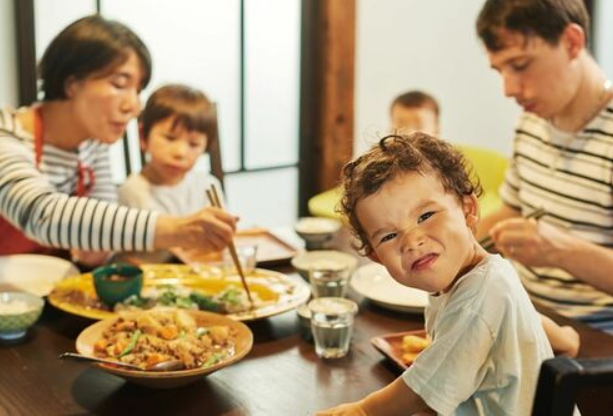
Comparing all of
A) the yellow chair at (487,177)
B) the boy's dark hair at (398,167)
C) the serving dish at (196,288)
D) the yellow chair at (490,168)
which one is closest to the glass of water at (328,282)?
the serving dish at (196,288)

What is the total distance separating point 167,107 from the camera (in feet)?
8.60

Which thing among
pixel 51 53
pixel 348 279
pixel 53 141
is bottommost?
pixel 348 279

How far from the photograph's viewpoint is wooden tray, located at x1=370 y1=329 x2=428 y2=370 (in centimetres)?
162

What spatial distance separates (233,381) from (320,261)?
2.03 feet

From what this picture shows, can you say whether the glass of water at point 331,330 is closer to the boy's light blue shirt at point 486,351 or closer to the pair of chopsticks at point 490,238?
the boy's light blue shirt at point 486,351

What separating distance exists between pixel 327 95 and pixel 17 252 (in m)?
2.00

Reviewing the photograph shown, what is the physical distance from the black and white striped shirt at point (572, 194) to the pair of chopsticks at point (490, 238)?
31 millimetres

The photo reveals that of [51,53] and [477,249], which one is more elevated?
[51,53]

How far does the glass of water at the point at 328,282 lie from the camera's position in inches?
74.9

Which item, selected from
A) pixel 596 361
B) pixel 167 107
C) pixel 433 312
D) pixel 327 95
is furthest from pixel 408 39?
pixel 596 361

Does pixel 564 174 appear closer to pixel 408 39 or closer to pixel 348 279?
pixel 348 279

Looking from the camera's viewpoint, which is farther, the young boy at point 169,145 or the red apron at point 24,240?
the young boy at point 169,145

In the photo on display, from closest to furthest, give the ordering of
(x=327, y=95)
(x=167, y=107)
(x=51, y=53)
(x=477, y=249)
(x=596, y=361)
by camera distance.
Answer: (x=596, y=361) < (x=477, y=249) < (x=51, y=53) < (x=167, y=107) < (x=327, y=95)

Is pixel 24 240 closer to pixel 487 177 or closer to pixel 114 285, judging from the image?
pixel 114 285
